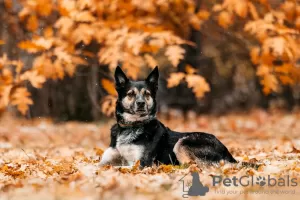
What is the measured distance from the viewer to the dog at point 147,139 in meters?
6.52

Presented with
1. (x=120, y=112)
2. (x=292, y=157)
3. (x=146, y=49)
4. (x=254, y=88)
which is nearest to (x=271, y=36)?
(x=146, y=49)

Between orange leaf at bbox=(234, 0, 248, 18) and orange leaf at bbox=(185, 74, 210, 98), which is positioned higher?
orange leaf at bbox=(234, 0, 248, 18)

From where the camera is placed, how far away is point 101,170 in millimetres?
5988

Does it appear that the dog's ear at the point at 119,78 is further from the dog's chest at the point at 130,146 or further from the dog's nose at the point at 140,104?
the dog's chest at the point at 130,146

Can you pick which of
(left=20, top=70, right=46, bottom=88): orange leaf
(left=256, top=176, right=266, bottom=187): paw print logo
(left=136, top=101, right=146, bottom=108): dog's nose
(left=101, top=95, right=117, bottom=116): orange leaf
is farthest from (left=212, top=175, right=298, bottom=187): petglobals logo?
(left=20, top=70, right=46, bottom=88): orange leaf

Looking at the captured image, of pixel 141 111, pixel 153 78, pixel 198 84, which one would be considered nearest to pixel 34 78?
pixel 198 84

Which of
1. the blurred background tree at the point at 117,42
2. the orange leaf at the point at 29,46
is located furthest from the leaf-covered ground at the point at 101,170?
the orange leaf at the point at 29,46

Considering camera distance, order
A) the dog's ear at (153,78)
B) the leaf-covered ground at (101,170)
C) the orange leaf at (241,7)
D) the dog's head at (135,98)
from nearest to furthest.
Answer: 1. the leaf-covered ground at (101,170)
2. the dog's head at (135,98)
3. the dog's ear at (153,78)
4. the orange leaf at (241,7)

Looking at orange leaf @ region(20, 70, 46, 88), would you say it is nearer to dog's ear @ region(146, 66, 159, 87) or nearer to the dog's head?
the dog's head

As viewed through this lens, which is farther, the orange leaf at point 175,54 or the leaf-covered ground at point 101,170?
the orange leaf at point 175,54

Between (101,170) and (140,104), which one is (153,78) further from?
(101,170)

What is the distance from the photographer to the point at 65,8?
9930 millimetres

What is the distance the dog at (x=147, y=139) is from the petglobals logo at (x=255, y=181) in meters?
1.21

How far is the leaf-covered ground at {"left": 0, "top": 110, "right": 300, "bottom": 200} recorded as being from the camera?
4688 millimetres
